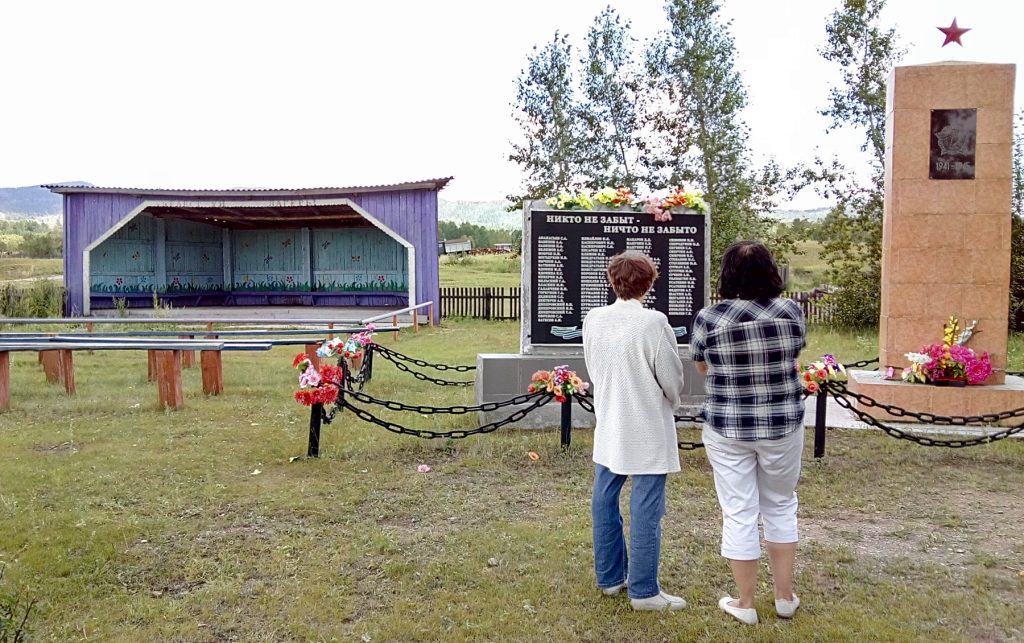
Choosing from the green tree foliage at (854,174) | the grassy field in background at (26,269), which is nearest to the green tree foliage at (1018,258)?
the green tree foliage at (854,174)

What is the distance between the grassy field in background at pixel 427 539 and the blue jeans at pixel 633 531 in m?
0.15

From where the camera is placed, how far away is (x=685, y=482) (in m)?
6.16

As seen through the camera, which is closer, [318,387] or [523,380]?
[318,387]

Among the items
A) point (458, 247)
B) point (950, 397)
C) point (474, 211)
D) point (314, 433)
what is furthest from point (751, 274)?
point (474, 211)

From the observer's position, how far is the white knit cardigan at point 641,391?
373 cm

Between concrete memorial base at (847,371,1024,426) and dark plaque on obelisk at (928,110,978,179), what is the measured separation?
2.11 meters

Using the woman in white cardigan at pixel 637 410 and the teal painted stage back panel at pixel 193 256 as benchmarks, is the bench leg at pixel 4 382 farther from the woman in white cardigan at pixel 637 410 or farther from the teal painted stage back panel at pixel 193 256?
the teal painted stage back panel at pixel 193 256

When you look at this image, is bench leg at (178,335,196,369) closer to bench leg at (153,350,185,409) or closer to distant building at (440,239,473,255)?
bench leg at (153,350,185,409)

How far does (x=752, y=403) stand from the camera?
11.7ft

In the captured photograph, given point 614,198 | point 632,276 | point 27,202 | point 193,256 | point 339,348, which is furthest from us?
point 27,202

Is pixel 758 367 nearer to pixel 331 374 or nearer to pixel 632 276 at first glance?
pixel 632 276

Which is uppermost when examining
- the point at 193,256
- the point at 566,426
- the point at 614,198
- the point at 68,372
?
the point at 614,198

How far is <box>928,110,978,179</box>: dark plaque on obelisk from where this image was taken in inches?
335

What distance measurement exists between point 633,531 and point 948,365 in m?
5.70
